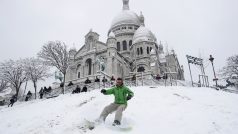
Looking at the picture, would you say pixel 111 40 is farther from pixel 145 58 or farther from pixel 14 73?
pixel 14 73

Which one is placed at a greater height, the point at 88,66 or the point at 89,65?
the point at 89,65

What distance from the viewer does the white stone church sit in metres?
42.3

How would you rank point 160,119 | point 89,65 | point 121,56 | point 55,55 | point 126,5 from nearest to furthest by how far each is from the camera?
point 160,119
point 55,55
point 89,65
point 121,56
point 126,5

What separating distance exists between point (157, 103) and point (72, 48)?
40.8m

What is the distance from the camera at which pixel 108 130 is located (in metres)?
8.46

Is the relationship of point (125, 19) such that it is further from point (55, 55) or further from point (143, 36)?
point (55, 55)

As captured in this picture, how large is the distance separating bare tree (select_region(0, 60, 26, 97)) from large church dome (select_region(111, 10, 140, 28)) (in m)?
28.6

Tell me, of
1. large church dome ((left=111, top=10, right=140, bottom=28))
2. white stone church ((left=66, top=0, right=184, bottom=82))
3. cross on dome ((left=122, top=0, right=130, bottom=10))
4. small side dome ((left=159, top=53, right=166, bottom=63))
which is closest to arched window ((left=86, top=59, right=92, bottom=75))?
white stone church ((left=66, top=0, right=184, bottom=82))

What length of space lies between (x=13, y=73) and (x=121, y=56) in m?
20.2

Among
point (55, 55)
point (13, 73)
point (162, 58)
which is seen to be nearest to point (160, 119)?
point (55, 55)

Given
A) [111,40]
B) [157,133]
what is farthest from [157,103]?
[111,40]

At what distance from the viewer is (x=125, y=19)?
200ft

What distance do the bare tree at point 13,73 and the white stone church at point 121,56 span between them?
9.10 meters

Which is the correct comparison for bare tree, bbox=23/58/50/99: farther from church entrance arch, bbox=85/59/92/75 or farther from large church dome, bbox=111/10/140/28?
large church dome, bbox=111/10/140/28
